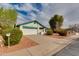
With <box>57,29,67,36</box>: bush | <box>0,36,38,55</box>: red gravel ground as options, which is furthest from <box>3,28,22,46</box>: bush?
<box>57,29,67,36</box>: bush

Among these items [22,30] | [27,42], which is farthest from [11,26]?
[27,42]

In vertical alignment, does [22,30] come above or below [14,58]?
above

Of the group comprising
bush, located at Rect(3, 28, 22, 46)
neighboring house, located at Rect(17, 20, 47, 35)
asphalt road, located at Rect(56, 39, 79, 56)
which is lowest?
asphalt road, located at Rect(56, 39, 79, 56)

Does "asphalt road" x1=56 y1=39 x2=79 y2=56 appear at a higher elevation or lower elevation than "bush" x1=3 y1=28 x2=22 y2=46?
lower

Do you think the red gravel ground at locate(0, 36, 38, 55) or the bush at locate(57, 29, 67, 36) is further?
the bush at locate(57, 29, 67, 36)

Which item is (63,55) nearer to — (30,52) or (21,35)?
(30,52)

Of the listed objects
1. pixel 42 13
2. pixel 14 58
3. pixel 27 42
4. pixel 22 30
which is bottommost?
pixel 14 58

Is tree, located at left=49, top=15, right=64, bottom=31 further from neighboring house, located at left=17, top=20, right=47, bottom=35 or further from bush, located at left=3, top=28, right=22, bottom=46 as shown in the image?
bush, located at left=3, top=28, right=22, bottom=46
